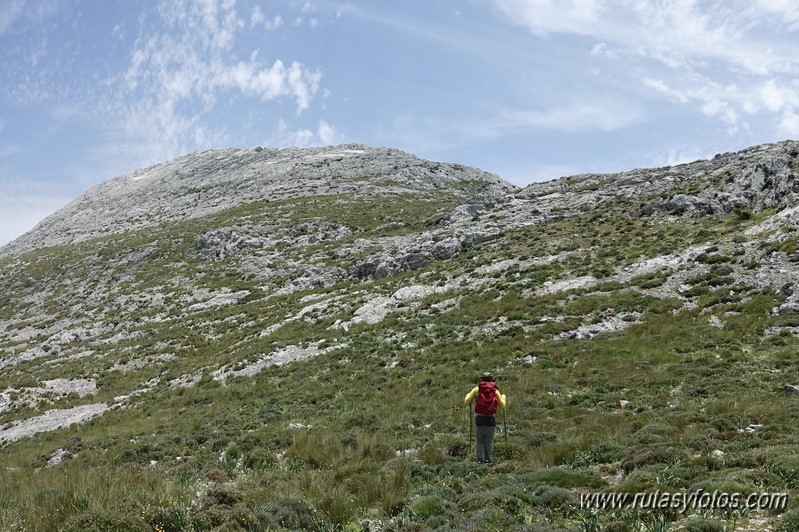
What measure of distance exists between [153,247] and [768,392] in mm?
87428

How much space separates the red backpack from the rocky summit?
160cm

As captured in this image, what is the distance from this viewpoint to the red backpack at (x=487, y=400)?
14.2m

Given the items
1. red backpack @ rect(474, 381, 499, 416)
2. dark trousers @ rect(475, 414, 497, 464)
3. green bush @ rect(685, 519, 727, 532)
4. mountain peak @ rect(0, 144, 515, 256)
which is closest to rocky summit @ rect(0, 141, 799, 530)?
green bush @ rect(685, 519, 727, 532)

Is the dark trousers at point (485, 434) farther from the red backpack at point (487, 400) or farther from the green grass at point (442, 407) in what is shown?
the green grass at point (442, 407)

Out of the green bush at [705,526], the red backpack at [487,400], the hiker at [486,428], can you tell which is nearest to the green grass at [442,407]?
the green bush at [705,526]

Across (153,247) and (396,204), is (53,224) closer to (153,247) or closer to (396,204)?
(153,247)

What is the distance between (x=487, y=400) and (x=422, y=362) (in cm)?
1563

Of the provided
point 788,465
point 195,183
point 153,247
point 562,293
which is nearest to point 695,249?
point 562,293

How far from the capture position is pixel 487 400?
47.6 feet

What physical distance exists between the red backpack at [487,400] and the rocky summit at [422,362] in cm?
160

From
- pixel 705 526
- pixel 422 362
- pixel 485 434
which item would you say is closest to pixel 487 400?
pixel 485 434

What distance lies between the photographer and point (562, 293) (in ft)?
120

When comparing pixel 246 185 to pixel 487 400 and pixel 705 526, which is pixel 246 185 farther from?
pixel 705 526

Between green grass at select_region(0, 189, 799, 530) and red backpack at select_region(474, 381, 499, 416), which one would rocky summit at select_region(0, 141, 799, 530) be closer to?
green grass at select_region(0, 189, 799, 530)
